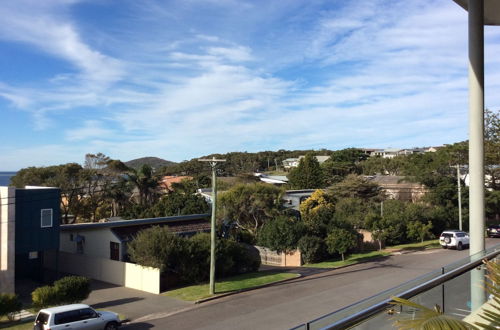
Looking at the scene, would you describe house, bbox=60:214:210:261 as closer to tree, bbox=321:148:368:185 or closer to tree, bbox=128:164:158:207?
tree, bbox=128:164:158:207

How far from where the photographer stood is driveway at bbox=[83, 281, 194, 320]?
1869 centimetres

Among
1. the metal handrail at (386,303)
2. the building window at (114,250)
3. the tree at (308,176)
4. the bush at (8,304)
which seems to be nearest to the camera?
the metal handrail at (386,303)

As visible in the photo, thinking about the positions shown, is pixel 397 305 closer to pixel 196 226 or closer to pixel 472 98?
pixel 472 98

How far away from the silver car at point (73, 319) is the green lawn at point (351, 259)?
54.2 ft

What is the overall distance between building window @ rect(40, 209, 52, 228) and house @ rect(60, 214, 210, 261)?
455 centimetres

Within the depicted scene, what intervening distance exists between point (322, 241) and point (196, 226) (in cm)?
956

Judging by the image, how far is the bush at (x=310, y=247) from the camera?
98.5 ft

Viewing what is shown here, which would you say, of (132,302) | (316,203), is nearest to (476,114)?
(132,302)

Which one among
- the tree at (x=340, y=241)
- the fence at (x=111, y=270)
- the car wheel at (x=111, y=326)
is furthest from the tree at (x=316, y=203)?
the car wheel at (x=111, y=326)

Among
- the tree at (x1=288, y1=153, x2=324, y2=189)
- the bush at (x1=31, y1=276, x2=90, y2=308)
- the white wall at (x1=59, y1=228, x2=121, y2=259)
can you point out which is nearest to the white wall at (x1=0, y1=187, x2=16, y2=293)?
the bush at (x1=31, y1=276, x2=90, y2=308)

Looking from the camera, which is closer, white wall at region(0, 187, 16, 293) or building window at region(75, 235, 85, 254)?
white wall at region(0, 187, 16, 293)

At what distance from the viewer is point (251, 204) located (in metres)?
36.7

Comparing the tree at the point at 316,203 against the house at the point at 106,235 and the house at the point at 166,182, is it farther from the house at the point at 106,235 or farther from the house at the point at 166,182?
the house at the point at 166,182

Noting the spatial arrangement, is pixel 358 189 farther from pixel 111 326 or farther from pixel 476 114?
pixel 476 114
